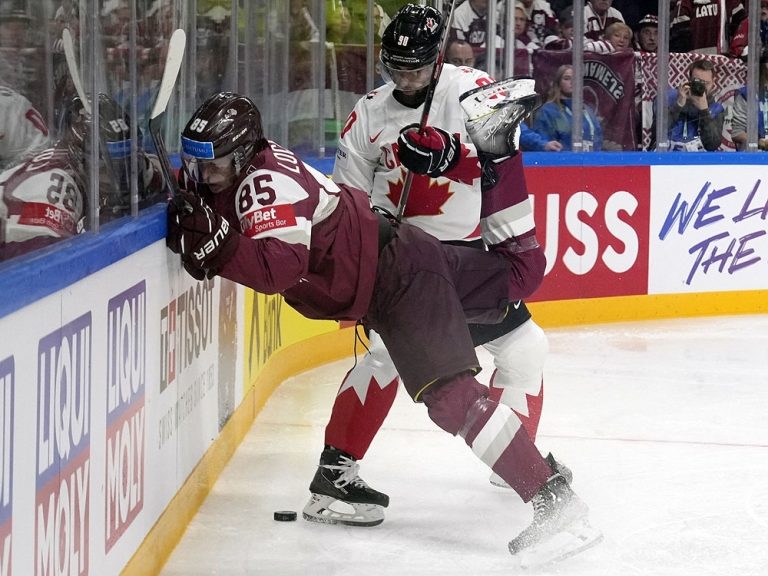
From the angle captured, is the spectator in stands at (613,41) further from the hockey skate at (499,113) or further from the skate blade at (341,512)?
the skate blade at (341,512)

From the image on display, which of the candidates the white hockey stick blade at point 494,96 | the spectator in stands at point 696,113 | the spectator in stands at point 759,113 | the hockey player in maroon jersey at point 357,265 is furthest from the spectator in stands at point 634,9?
the hockey player in maroon jersey at point 357,265

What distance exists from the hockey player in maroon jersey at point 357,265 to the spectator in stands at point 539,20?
3.48 m

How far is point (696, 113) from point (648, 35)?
1.54 feet

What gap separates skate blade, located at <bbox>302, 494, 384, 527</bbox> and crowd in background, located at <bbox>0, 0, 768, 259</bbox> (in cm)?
89

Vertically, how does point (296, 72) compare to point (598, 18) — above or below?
below

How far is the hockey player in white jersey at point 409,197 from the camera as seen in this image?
126 inches

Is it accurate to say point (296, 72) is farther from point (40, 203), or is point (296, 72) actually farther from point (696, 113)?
point (40, 203)

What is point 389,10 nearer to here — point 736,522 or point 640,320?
point 640,320

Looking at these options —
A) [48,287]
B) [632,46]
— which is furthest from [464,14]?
[48,287]

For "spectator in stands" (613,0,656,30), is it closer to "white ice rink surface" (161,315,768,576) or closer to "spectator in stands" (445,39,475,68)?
"spectator in stands" (445,39,475,68)

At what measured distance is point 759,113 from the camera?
22.5 feet

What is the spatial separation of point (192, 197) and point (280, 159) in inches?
8.1

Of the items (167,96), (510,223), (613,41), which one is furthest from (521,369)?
(613,41)

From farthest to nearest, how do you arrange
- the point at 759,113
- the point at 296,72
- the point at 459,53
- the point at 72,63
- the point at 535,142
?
the point at 759,113
the point at 535,142
the point at 459,53
the point at 296,72
the point at 72,63
